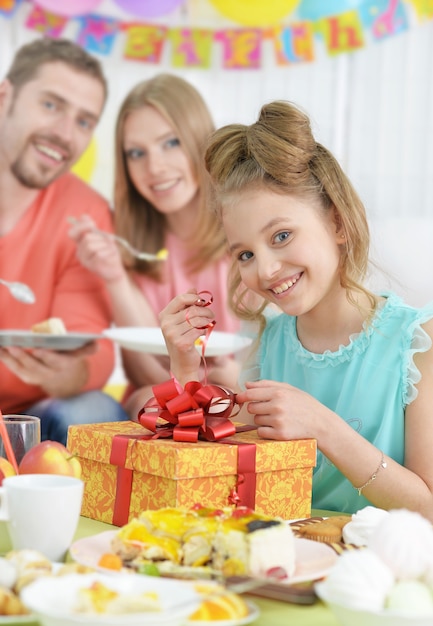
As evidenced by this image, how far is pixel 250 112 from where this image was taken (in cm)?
379

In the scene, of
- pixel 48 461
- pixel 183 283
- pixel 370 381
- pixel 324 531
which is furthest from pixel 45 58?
pixel 324 531

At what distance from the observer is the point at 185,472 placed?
3.52ft

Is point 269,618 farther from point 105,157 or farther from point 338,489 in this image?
point 105,157

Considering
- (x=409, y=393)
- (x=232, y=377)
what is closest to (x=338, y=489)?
(x=409, y=393)

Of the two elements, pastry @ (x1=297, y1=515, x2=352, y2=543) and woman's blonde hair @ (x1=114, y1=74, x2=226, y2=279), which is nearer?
pastry @ (x1=297, y1=515, x2=352, y2=543)

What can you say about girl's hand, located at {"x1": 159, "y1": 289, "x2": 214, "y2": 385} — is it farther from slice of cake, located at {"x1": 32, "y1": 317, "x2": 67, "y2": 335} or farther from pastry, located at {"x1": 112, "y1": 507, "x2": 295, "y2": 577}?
slice of cake, located at {"x1": 32, "y1": 317, "x2": 67, "y2": 335}

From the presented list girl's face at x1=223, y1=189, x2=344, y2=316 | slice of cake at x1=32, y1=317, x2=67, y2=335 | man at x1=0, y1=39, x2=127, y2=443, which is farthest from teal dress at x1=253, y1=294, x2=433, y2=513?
man at x1=0, y1=39, x2=127, y2=443

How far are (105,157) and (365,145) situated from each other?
112 cm

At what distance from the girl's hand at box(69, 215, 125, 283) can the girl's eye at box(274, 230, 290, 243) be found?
2.15 m

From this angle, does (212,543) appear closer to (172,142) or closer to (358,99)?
(172,142)

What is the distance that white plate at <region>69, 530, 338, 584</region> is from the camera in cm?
87

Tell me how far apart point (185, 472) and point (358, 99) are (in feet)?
9.59

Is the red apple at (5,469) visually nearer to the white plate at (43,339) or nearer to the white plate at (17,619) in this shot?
the white plate at (17,619)

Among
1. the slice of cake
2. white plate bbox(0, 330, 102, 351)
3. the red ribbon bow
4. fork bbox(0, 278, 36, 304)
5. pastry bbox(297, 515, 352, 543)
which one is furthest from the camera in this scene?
fork bbox(0, 278, 36, 304)
